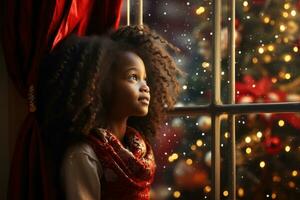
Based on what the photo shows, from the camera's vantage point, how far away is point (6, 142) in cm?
137

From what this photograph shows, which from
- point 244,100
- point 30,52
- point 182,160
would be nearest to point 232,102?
point 244,100

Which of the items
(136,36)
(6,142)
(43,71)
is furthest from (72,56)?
(6,142)

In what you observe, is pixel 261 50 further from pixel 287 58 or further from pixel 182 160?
pixel 182 160

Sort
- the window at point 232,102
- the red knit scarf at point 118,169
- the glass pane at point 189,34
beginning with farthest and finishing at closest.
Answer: the glass pane at point 189,34 < the window at point 232,102 < the red knit scarf at point 118,169

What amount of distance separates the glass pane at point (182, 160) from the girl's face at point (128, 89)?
324mm

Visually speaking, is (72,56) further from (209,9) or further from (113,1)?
(209,9)

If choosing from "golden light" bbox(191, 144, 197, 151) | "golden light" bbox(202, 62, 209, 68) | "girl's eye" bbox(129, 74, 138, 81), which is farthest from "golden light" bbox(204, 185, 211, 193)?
"girl's eye" bbox(129, 74, 138, 81)

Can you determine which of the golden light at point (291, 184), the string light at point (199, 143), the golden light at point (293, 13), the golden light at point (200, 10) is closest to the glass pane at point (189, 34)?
the golden light at point (200, 10)

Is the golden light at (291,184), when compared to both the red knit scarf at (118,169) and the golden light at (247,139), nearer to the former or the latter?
the golden light at (247,139)

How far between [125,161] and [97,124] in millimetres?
114

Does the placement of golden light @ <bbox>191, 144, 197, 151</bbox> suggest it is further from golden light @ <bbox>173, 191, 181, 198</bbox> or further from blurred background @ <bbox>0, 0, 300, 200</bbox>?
golden light @ <bbox>173, 191, 181, 198</bbox>

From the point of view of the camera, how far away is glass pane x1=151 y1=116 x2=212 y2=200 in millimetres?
1592

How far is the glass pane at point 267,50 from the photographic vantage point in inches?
59.5

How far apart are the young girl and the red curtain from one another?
27 millimetres
